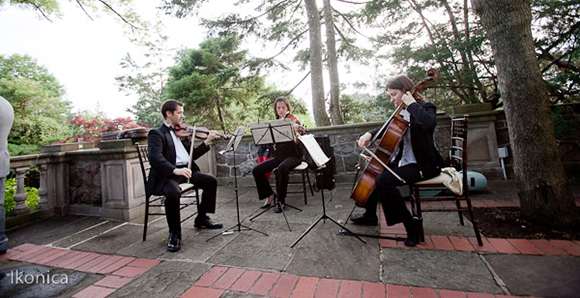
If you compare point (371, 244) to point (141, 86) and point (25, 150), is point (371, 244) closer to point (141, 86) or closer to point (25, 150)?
point (25, 150)

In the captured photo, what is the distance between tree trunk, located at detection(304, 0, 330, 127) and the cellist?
14.8ft

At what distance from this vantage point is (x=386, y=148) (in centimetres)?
225

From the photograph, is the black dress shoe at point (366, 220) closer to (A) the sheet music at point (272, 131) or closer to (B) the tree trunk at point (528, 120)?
(A) the sheet music at point (272, 131)

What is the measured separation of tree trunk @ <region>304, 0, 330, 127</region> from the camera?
22.4ft

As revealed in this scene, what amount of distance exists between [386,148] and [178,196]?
2038 mm

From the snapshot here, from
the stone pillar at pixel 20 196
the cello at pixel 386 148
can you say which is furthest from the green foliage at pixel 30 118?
the cello at pixel 386 148

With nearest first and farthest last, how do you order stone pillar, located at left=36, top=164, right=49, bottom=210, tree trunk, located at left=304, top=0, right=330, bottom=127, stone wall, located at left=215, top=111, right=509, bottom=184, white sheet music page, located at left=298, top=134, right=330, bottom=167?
1. white sheet music page, located at left=298, top=134, right=330, bottom=167
2. stone pillar, located at left=36, top=164, right=49, bottom=210
3. stone wall, located at left=215, top=111, right=509, bottom=184
4. tree trunk, located at left=304, top=0, right=330, bottom=127

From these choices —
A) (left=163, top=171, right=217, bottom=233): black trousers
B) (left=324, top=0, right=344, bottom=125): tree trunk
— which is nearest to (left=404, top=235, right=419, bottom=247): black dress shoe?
(left=163, top=171, right=217, bottom=233): black trousers

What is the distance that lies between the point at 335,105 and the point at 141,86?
16.1 meters

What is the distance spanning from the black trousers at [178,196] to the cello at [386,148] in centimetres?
159

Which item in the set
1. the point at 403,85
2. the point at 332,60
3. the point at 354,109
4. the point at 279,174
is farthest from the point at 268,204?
the point at 354,109

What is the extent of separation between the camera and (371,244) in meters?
2.15

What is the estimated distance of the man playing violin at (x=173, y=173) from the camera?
8.02 feet

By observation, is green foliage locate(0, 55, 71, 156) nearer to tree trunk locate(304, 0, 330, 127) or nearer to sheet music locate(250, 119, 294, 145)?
tree trunk locate(304, 0, 330, 127)
